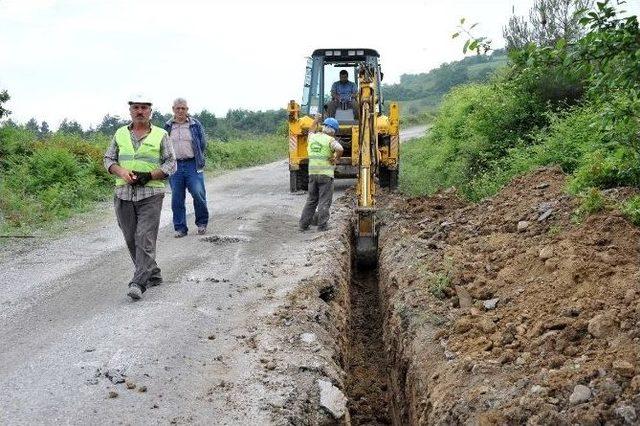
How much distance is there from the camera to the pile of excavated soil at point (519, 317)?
13.2 ft

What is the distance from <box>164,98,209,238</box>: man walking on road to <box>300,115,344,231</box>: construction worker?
154 cm

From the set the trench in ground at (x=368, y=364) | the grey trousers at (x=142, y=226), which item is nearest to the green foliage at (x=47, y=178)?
the grey trousers at (x=142, y=226)

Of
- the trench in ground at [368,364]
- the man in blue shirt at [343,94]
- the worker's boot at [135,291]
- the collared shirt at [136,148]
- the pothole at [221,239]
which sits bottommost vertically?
the trench in ground at [368,364]

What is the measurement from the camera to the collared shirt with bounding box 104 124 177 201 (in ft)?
22.8

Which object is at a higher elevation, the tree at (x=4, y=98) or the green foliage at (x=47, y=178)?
the tree at (x=4, y=98)

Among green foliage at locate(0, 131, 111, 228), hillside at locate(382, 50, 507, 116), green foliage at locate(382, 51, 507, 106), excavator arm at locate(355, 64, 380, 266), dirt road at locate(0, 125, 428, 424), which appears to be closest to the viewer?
dirt road at locate(0, 125, 428, 424)

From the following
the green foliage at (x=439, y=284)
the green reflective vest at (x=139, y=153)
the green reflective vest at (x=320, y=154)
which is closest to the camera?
the green foliage at (x=439, y=284)

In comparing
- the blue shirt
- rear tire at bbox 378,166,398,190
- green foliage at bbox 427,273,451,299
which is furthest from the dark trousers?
rear tire at bbox 378,166,398,190

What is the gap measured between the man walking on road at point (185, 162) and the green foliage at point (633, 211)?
556 centimetres

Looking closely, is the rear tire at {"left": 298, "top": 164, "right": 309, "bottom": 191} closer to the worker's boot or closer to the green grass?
the green grass

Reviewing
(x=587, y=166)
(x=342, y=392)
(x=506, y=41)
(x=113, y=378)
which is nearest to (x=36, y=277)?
(x=113, y=378)

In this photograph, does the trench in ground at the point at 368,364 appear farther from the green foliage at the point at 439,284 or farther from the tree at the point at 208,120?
the tree at the point at 208,120

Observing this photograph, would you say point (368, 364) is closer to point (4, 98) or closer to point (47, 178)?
point (47, 178)

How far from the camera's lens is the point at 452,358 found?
208 inches
